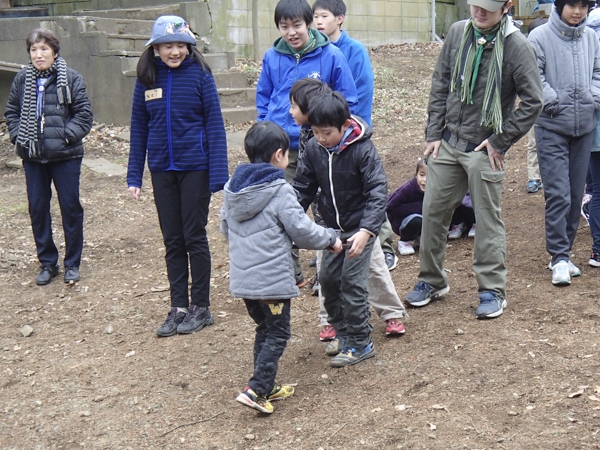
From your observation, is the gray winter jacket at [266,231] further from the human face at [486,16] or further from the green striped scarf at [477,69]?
the human face at [486,16]

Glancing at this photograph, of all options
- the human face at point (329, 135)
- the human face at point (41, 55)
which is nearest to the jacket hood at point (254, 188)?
the human face at point (329, 135)

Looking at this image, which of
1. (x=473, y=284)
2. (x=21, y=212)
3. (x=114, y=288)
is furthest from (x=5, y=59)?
(x=473, y=284)

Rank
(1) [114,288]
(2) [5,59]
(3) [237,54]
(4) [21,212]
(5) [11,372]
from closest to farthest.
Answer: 1. (5) [11,372]
2. (1) [114,288]
3. (4) [21,212]
4. (2) [5,59]
5. (3) [237,54]

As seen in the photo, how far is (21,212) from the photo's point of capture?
856 centimetres

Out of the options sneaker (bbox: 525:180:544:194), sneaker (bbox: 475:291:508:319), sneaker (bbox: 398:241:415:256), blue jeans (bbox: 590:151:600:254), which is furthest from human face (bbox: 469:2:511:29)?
sneaker (bbox: 525:180:544:194)

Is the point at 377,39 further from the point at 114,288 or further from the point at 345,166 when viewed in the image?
the point at 345,166

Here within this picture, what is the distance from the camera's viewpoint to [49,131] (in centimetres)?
630

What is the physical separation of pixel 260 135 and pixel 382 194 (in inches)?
29.5

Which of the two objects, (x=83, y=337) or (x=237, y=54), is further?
(x=237, y=54)

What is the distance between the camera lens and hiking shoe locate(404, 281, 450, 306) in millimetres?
5191

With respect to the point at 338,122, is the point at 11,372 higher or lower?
lower

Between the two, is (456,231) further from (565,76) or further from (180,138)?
(180,138)

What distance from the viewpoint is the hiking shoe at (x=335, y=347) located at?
454 cm

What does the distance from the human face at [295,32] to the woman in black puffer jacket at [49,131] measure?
2089 millimetres
